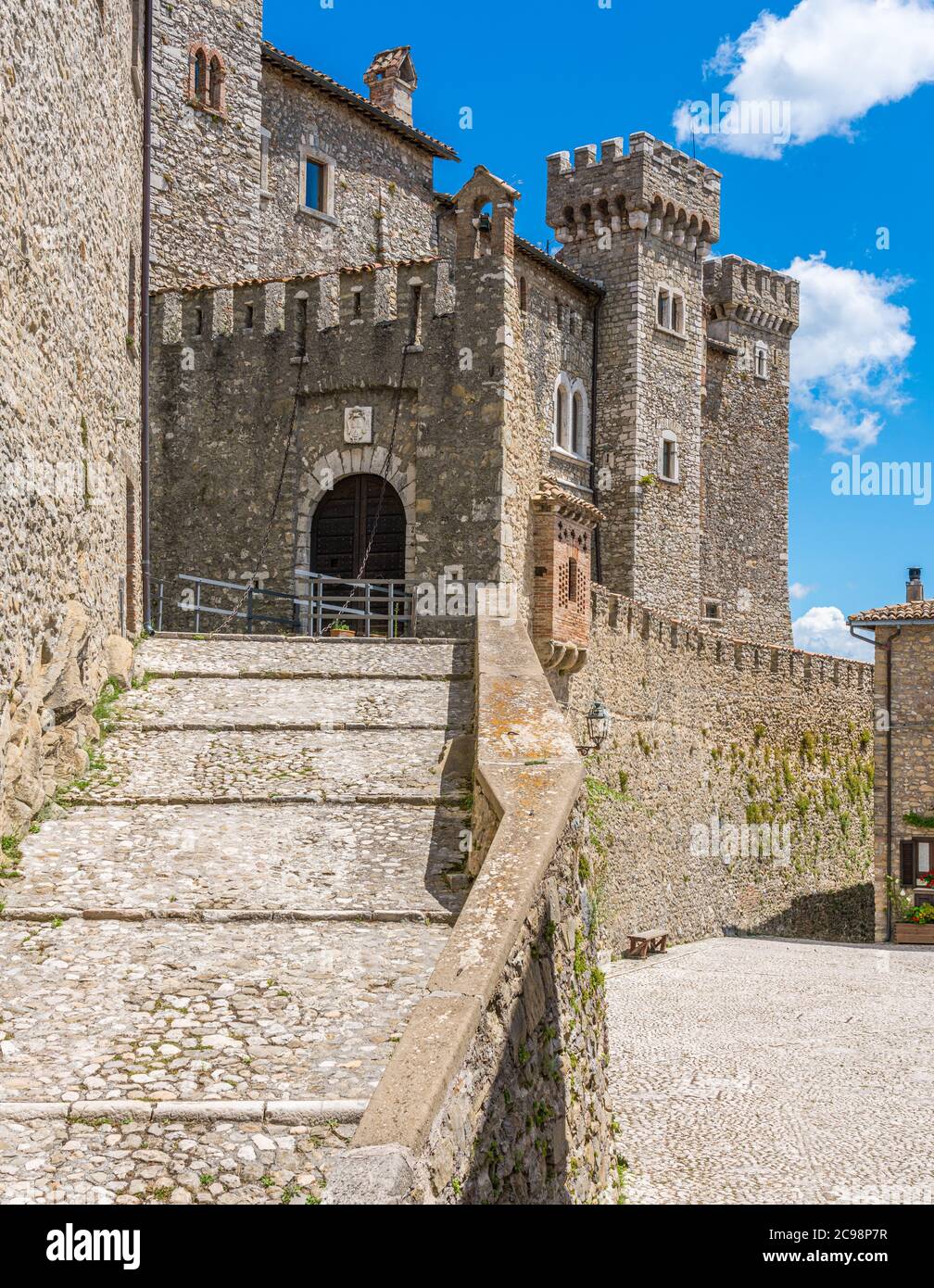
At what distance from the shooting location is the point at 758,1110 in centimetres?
1147

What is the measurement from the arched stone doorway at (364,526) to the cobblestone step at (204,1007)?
9932mm

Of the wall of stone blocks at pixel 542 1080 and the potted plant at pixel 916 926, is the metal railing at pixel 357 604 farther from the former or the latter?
the potted plant at pixel 916 926

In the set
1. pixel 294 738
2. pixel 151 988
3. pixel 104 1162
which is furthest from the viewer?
pixel 294 738

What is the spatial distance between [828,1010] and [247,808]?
9803mm

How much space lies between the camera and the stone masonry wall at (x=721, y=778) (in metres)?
21.3

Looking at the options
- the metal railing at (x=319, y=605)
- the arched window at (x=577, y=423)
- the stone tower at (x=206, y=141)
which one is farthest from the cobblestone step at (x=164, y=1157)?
the arched window at (x=577, y=423)

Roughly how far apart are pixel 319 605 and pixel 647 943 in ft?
26.9

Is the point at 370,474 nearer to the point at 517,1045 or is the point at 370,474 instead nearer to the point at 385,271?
the point at 385,271

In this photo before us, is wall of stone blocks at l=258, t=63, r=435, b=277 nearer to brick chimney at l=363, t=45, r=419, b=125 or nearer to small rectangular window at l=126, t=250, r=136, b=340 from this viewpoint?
brick chimney at l=363, t=45, r=419, b=125

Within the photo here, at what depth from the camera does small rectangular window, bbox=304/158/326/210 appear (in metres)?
23.7

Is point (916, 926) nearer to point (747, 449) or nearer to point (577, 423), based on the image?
point (577, 423)

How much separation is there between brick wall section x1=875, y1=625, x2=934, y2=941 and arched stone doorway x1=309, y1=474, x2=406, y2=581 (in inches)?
463

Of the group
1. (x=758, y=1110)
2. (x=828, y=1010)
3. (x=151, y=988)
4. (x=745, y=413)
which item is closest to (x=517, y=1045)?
(x=151, y=988)
